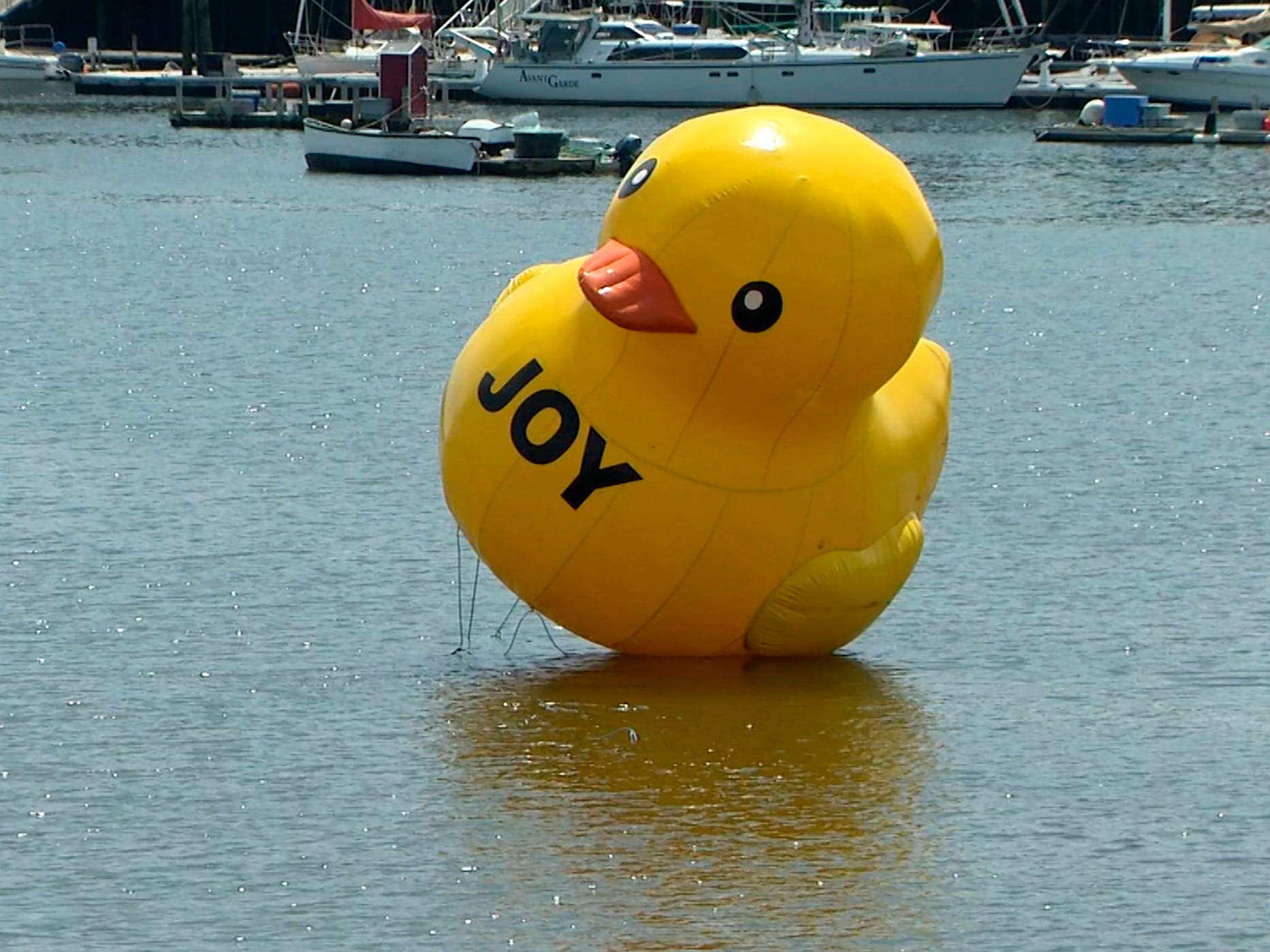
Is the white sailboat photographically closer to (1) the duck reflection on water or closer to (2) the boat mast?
(2) the boat mast

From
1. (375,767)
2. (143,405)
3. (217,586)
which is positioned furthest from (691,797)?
(143,405)

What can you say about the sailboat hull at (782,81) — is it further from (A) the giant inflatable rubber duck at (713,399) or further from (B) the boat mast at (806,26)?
(A) the giant inflatable rubber duck at (713,399)

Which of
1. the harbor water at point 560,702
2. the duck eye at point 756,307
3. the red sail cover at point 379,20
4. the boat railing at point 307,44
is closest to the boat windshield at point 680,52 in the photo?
the red sail cover at point 379,20

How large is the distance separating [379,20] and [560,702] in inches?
3128

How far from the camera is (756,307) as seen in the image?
51.9 ft

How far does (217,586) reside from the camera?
795 inches

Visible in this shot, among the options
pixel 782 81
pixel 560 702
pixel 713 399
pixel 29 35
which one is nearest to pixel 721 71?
pixel 782 81

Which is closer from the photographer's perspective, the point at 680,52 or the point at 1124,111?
the point at 1124,111

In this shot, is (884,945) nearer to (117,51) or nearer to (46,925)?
(46,925)

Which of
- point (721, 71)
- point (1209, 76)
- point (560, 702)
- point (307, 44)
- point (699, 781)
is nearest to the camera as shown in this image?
point (699, 781)

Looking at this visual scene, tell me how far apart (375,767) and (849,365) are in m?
4.01

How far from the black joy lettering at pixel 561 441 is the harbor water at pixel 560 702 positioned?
166 centimetres

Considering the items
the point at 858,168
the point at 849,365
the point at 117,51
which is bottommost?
the point at 117,51

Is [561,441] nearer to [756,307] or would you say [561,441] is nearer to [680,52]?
[756,307]
